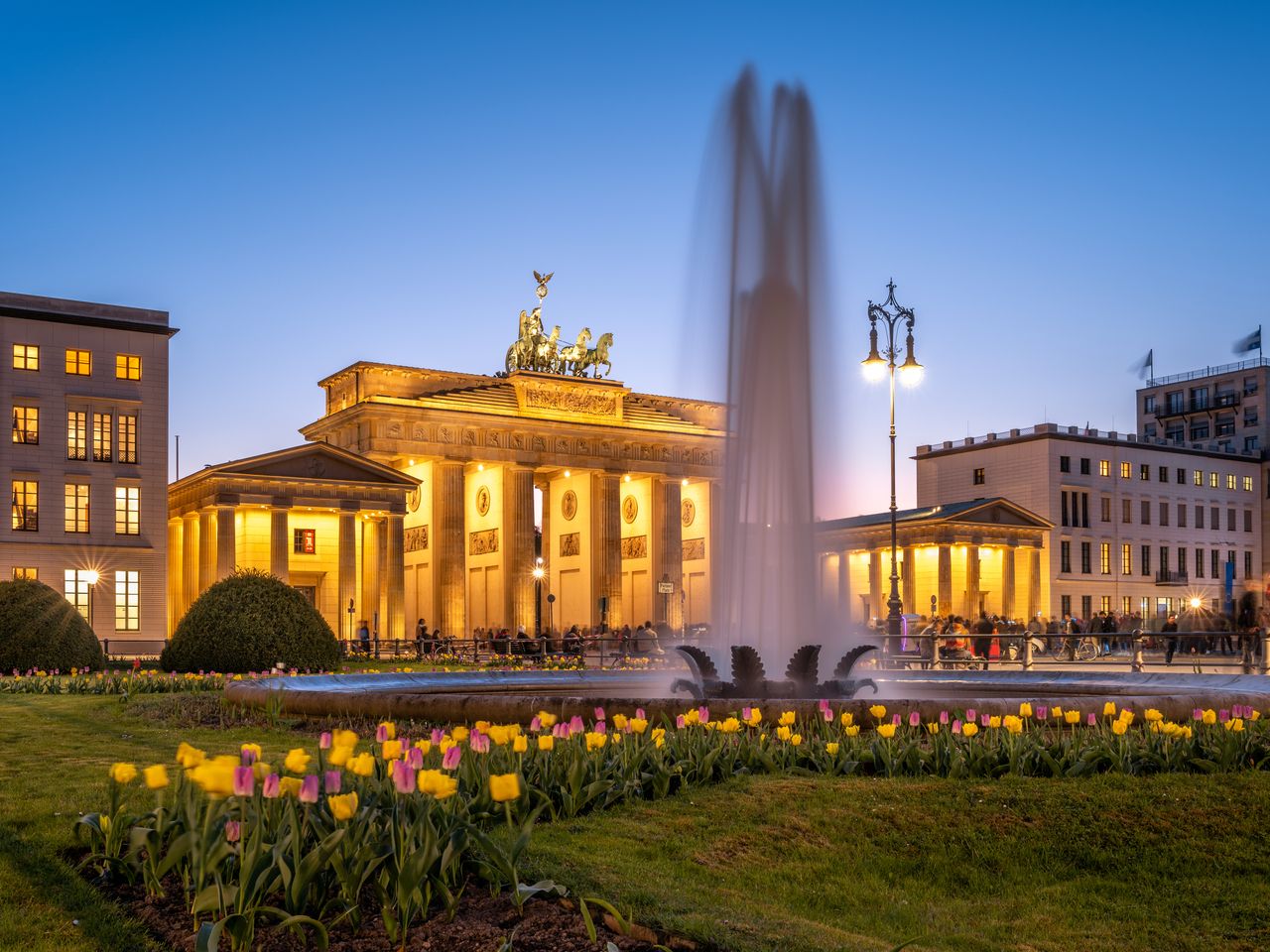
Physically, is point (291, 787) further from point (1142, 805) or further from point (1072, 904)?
point (1142, 805)

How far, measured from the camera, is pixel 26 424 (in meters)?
54.0

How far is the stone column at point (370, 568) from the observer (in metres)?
67.1

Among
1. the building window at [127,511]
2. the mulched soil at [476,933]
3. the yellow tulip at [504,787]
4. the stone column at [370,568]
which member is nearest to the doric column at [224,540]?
the building window at [127,511]

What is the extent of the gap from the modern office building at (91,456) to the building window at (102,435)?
0.04 metres

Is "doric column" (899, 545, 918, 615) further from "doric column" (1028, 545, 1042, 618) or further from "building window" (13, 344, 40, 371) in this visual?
"building window" (13, 344, 40, 371)

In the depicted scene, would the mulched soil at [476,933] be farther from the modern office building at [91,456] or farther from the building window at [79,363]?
the building window at [79,363]

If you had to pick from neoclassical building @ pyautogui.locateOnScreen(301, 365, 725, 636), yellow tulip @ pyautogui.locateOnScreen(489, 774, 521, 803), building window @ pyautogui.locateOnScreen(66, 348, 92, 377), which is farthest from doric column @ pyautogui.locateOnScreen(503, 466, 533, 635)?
yellow tulip @ pyautogui.locateOnScreen(489, 774, 521, 803)

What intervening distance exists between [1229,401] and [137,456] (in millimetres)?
92959

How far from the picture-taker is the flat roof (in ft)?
177

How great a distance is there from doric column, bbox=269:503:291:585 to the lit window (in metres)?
4.63

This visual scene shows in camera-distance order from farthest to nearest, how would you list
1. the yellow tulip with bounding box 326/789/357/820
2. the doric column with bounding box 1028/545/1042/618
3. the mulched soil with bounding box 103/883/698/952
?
the doric column with bounding box 1028/545/1042/618 → the mulched soil with bounding box 103/883/698/952 → the yellow tulip with bounding box 326/789/357/820

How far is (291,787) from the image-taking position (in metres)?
5.54

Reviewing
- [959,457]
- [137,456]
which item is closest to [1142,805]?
[137,456]

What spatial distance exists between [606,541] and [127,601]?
106 feet
